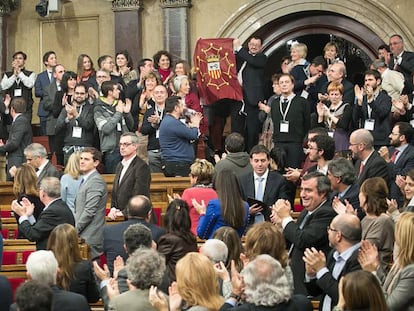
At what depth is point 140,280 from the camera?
5848 millimetres

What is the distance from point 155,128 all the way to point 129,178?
3.00m

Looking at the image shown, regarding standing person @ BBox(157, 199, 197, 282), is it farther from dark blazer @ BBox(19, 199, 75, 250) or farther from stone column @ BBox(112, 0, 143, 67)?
stone column @ BBox(112, 0, 143, 67)

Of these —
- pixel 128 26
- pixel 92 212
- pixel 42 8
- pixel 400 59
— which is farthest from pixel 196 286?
pixel 42 8

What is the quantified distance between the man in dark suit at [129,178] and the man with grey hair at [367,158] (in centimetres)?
182

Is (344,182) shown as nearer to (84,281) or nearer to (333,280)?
(333,280)

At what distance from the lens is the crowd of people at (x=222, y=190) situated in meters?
5.86

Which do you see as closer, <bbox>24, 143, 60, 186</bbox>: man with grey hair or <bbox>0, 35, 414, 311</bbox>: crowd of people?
<bbox>0, 35, 414, 311</bbox>: crowd of people

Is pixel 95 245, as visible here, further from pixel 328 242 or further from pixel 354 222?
pixel 354 222

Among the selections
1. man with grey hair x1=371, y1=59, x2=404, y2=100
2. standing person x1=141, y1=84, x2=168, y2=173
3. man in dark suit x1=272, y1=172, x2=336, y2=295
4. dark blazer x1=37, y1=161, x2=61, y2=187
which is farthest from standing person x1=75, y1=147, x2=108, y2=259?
man with grey hair x1=371, y1=59, x2=404, y2=100

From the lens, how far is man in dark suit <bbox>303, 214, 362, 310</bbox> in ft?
20.7

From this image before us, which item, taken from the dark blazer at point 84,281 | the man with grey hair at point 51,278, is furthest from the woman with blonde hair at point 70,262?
the man with grey hair at point 51,278

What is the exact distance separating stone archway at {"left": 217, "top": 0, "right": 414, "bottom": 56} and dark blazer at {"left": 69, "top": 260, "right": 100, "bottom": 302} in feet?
28.2

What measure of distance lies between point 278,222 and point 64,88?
6159 millimetres

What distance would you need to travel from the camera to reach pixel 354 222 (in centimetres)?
642
